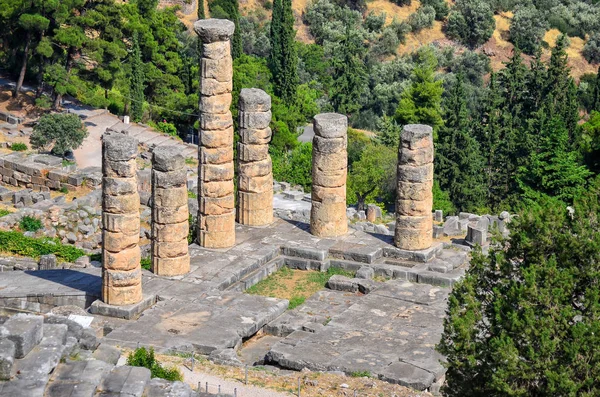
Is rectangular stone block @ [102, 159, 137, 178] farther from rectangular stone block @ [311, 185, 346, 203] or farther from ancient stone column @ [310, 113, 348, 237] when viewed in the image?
rectangular stone block @ [311, 185, 346, 203]

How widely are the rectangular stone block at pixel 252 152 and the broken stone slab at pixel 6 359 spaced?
51.3 feet

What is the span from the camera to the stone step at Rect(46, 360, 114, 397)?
21969mm

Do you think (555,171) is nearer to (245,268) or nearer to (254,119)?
(254,119)

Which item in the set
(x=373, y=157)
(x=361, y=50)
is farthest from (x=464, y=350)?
(x=361, y=50)

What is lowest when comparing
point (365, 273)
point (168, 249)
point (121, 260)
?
point (365, 273)

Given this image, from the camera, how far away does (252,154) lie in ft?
119

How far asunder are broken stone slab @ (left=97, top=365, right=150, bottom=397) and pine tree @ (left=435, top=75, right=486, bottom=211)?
112 ft

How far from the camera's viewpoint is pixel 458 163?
5662cm

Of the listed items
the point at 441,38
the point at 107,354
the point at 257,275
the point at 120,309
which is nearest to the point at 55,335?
Answer: the point at 107,354

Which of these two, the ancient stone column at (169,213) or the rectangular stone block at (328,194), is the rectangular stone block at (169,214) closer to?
the ancient stone column at (169,213)

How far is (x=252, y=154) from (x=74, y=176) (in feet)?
44.3

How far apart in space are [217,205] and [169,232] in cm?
278

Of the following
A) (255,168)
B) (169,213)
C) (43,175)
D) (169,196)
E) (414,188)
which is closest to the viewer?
(169,196)

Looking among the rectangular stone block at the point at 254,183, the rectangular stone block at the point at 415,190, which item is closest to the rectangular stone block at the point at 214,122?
the rectangular stone block at the point at 254,183
